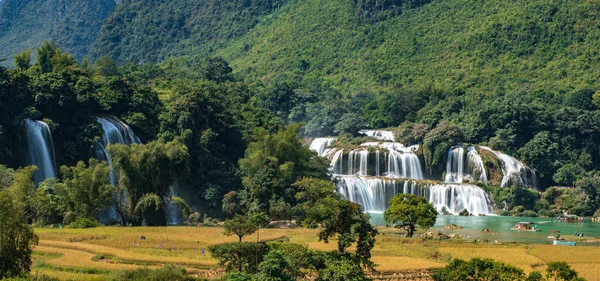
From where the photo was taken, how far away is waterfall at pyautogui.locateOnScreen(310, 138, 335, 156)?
9112 centimetres

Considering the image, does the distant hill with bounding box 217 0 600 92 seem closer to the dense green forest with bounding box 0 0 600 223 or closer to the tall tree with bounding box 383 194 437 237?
the dense green forest with bounding box 0 0 600 223

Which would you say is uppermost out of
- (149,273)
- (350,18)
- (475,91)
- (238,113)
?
(350,18)

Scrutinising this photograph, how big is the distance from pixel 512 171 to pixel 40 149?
4821 cm

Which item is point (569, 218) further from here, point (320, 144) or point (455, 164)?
point (320, 144)

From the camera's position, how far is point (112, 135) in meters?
63.7

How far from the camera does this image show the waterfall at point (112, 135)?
2441 inches

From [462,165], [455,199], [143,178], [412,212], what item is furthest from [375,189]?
[143,178]

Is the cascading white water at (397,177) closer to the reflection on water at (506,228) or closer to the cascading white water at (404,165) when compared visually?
the cascading white water at (404,165)

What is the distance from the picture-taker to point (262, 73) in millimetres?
135000

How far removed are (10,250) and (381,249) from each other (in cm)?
2207

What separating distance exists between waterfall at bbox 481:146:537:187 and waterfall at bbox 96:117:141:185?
38.2 metres

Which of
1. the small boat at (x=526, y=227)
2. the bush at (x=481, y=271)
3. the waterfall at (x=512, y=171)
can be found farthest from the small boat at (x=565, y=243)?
the waterfall at (x=512, y=171)

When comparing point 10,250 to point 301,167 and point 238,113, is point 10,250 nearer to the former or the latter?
point 301,167

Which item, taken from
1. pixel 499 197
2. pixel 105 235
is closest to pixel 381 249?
pixel 105 235
